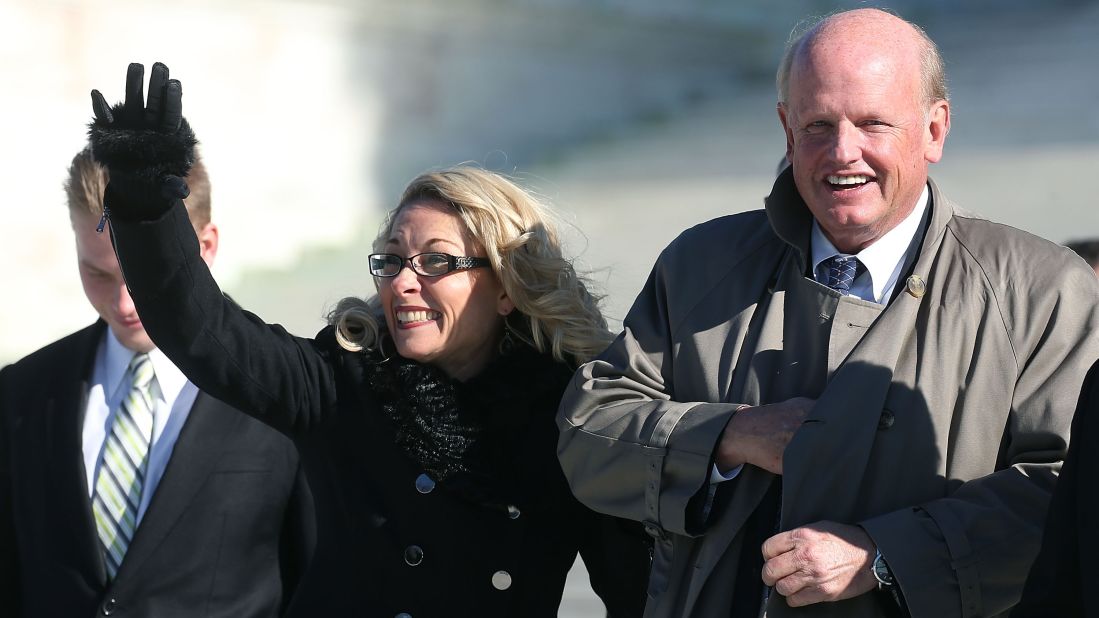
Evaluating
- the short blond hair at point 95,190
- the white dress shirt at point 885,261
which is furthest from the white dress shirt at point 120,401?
the white dress shirt at point 885,261

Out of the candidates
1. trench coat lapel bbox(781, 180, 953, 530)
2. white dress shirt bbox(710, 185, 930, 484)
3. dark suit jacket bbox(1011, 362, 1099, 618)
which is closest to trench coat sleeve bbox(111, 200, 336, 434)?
white dress shirt bbox(710, 185, 930, 484)

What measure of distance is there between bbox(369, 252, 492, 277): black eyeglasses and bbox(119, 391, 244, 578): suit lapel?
600 mm

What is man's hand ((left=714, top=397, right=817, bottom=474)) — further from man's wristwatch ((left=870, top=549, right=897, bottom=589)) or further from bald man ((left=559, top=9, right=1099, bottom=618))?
man's wristwatch ((left=870, top=549, right=897, bottom=589))

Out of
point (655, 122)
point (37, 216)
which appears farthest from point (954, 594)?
point (37, 216)

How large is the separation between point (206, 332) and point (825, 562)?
1.05 meters

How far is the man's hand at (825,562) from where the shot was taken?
1.84 metres

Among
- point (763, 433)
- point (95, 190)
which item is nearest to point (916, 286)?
point (763, 433)

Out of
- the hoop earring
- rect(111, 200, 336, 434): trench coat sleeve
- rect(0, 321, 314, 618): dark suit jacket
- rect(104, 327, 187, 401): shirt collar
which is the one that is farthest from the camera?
rect(104, 327, 187, 401): shirt collar

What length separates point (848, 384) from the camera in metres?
1.93

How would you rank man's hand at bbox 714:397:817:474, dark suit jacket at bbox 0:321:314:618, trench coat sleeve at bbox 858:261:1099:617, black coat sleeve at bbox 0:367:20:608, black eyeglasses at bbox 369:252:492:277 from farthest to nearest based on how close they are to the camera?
black coat sleeve at bbox 0:367:20:608
dark suit jacket at bbox 0:321:314:618
black eyeglasses at bbox 369:252:492:277
man's hand at bbox 714:397:817:474
trench coat sleeve at bbox 858:261:1099:617

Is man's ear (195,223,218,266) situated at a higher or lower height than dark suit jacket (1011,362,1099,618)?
higher

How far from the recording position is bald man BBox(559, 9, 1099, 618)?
6.07ft

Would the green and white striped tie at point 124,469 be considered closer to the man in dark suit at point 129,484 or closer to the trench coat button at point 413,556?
the man in dark suit at point 129,484

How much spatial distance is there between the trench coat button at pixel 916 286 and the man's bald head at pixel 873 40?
274mm
